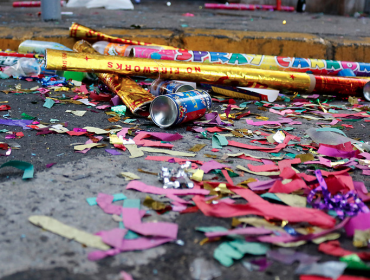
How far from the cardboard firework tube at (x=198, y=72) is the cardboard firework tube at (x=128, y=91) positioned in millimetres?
65

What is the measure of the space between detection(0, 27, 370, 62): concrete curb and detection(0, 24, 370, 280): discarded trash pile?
27 cm

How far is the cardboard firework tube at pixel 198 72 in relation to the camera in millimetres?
2178

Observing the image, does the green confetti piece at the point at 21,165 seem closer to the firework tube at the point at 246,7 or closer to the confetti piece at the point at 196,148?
the confetti piece at the point at 196,148

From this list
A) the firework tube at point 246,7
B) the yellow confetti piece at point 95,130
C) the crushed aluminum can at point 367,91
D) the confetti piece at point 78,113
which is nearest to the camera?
the yellow confetti piece at point 95,130

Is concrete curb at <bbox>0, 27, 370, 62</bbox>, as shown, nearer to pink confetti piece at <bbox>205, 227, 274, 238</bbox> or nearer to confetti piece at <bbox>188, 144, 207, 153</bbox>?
confetti piece at <bbox>188, 144, 207, 153</bbox>

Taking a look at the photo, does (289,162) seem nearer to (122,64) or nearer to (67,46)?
(122,64)

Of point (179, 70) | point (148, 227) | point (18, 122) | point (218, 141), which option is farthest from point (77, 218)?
point (179, 70)

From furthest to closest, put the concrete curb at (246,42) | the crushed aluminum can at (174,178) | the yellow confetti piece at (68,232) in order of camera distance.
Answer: the concrete curb at (246,42)
the crushed aluminum can at (174,178)
the yellow confetti piece at (68,232)

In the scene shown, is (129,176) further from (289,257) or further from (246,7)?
(246,7)

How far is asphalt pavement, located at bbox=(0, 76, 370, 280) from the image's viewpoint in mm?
830

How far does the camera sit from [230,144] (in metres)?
1.61

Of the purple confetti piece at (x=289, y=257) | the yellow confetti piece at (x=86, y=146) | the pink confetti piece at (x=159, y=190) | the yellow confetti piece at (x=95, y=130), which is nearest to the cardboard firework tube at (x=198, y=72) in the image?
the yellow confetti piece at (x=95, y=130)

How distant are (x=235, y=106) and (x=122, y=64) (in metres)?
0.71

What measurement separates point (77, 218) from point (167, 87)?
1.26m
